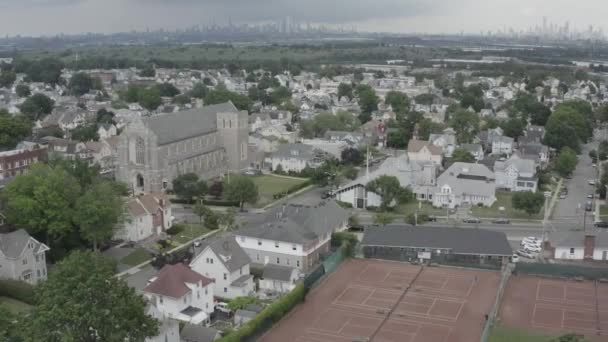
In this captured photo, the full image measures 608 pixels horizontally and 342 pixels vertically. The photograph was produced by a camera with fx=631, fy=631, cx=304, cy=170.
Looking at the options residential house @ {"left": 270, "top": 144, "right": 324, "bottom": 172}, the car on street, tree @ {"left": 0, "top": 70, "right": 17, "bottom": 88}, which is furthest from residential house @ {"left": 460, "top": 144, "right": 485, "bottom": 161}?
tree @ {"left": 0, "top": 70, "right": 17, "bottom": 88}

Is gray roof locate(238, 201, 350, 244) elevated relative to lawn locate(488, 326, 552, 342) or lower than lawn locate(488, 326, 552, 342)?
elevated

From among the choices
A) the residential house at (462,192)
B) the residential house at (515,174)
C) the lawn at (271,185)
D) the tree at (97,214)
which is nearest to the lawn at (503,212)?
the residential house at (462,192)

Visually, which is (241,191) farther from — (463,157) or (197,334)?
(463,157)

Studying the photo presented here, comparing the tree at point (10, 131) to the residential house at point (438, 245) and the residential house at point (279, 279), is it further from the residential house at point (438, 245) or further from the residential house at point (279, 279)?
the residential house at point (438, 245)

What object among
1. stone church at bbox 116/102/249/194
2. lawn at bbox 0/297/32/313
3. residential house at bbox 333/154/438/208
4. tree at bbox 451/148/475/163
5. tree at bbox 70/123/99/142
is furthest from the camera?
tree at bbox 70/123/99/142

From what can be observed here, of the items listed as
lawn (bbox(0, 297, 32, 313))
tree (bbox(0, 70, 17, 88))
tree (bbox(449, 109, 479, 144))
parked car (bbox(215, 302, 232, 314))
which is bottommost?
parked car (bbox(215, 302, 232, 314))

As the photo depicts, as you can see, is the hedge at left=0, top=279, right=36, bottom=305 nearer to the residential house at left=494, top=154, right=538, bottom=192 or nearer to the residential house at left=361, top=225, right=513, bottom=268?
the residential house at left=361, top=225, right=513, bottom=268
